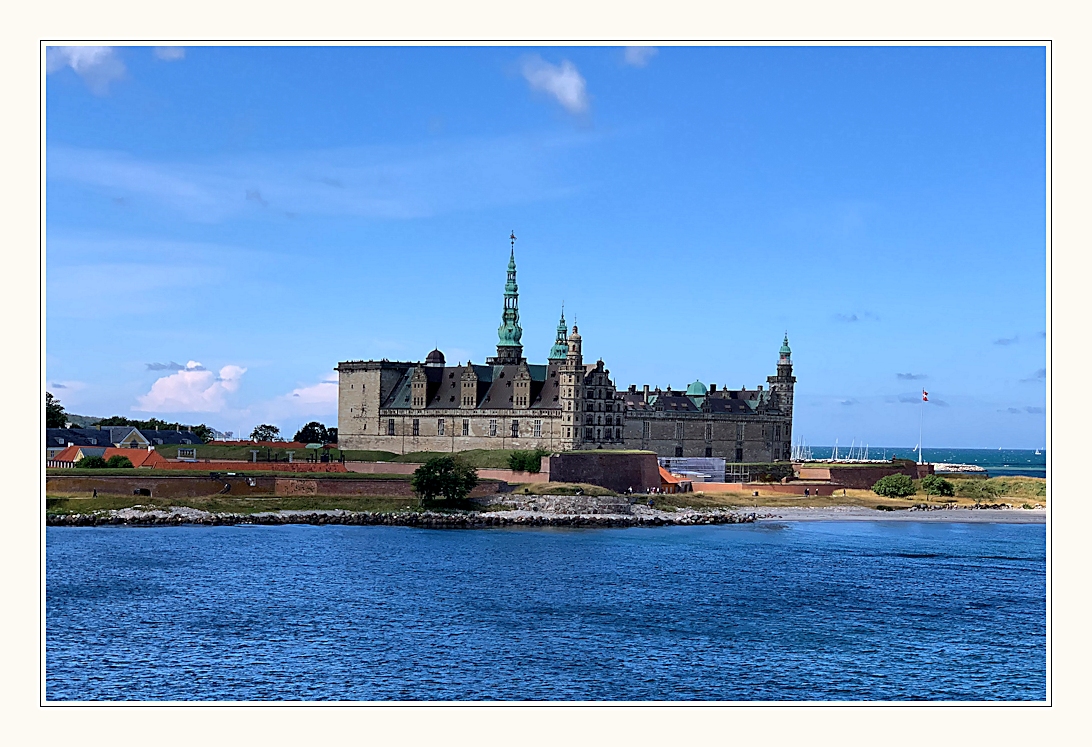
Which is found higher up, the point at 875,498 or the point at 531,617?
the point at 875,498

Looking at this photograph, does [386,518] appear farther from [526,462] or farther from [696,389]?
[696,389]

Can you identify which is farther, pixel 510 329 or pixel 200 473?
pixel 510 329

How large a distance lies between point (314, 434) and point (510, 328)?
2092 cm

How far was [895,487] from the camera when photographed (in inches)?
3659

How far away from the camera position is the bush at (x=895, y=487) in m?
92.7

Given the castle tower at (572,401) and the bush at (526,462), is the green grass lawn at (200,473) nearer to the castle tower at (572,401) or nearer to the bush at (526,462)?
the bush at (526,462)

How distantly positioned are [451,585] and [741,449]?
68.1 metres

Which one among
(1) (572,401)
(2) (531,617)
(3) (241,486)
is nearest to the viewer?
(2) (531,617)

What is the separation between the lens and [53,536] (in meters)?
63.3

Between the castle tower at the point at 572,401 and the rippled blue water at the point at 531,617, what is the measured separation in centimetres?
2328

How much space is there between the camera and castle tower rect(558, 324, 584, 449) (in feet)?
298


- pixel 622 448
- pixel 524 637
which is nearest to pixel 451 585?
pixel 524 637

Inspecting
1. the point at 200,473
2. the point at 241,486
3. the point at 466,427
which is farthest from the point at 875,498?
the point at 200,473

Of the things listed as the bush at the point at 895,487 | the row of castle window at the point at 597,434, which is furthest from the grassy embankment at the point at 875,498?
the row of castle window at the point at 597,434
